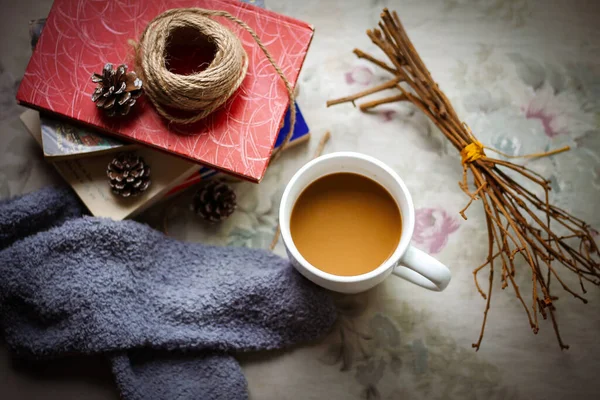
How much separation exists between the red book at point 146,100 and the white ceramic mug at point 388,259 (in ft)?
0.24

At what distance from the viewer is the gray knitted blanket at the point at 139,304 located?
0.81m

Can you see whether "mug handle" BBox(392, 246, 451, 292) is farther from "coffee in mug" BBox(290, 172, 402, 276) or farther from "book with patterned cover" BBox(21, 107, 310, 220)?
"book with patterned cover" BBox(21, 107, 310, 220)

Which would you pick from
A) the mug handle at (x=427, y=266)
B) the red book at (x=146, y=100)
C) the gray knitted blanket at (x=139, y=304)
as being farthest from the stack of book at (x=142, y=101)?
the mug handle at (x=427, y=266)

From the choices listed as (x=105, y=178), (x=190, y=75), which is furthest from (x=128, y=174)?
(x=190, y=75)

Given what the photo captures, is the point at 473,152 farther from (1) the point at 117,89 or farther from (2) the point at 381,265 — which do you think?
(1) the point at 117,89

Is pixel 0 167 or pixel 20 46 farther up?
pixel 20 46

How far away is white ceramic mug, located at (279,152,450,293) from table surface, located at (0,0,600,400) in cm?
15

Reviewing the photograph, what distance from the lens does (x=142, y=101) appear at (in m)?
0.77

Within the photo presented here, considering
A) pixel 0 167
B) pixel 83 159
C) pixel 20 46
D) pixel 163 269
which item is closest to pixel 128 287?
pixel 163 269

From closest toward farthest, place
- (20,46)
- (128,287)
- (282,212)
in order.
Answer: (282,212) → (128,287) → (20,46)

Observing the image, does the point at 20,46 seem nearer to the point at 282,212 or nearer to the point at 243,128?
the point at 243,128

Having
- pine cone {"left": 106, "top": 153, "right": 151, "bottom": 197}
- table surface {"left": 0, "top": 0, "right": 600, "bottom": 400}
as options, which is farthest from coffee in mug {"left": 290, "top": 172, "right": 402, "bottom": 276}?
pine cone {"left": 106, "top": 153, "right": 151, "bottom": 197}

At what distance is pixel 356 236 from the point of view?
0.77m

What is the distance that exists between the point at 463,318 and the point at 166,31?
680 mm
